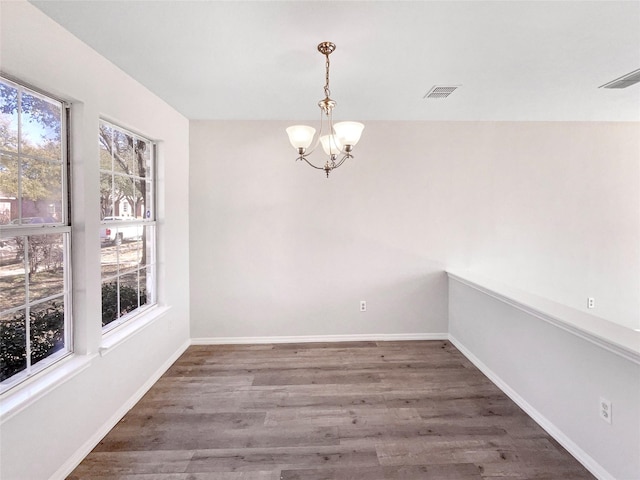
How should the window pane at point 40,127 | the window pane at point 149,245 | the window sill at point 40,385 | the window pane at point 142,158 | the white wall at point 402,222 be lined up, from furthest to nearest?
the white wall at point 402,222
the window pane at point 149,245
the window pane at point 142,158
the window pane at point 40,127
the window sill at point 40,385

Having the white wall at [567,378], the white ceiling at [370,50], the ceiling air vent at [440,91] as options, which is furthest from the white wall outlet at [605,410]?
the ceiling air vent at [440,91]

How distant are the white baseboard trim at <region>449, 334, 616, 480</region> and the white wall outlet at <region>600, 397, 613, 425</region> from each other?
0.29 meters

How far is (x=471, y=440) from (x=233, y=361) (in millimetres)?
2244

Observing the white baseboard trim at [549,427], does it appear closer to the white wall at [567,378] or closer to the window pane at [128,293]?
the white wall at [567,378]

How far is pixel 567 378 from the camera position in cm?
207

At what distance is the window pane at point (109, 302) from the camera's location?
239cm

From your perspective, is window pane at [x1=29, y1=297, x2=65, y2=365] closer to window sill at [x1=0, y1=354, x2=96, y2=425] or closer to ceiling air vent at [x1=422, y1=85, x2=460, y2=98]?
window sill at [x1=0, y1=354, x2=96, y2=425]

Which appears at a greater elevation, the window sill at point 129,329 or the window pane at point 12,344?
the window pane at point 12,344

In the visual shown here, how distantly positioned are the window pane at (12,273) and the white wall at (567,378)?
316 cm

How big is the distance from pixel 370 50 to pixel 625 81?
7.38 ft

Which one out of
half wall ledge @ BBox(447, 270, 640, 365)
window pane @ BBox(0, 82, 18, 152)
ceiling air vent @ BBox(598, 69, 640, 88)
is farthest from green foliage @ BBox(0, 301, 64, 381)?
ceiling air vent @ BBox(598, 69, 640, 88)

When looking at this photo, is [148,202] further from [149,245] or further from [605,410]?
[605,410]

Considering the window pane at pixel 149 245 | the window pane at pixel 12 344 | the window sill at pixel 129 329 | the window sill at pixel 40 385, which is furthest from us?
the window pane at pixel 149 245

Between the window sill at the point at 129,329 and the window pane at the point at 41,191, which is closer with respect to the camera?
the window pane at the point at 41,191
